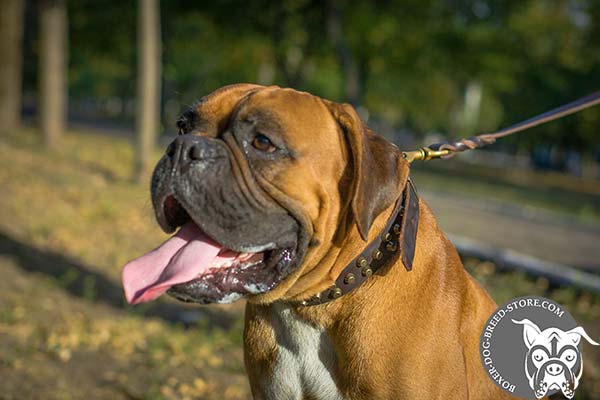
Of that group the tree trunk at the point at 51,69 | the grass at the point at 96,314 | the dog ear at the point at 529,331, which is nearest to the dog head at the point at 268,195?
the grass at the point at 96,314

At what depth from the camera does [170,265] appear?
8.71 ft

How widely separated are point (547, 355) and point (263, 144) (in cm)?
143

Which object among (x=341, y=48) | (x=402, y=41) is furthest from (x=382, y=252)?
(x=402, y=41)

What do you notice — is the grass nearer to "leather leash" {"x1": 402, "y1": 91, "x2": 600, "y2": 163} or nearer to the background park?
the background park

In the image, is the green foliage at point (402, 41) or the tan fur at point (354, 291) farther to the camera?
the green foliage at point (402, 41)

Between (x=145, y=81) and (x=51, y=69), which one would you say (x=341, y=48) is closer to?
(x=51, y=69)

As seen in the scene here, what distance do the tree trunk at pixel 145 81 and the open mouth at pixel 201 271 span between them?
31.5 feet

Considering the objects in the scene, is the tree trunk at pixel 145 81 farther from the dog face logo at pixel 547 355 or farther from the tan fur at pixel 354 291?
the dog face logo at pixel 547 355

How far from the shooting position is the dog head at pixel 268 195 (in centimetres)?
253

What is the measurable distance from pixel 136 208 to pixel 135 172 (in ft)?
7.92

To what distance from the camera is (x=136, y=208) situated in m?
10.1

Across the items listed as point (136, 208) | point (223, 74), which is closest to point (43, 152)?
point (136, 208)

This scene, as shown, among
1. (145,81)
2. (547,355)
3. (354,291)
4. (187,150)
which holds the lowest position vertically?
(145,81)

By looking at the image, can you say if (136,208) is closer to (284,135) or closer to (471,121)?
(284,135)
